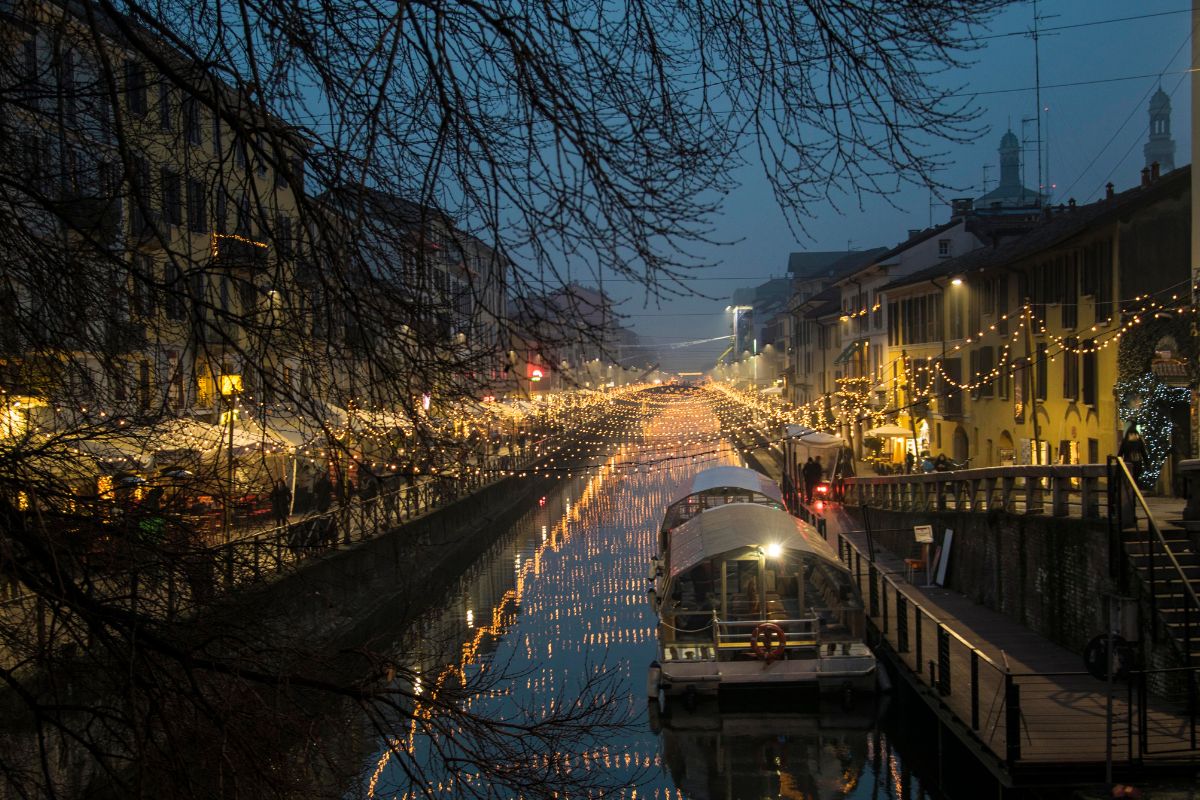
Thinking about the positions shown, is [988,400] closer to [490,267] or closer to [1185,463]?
[1185,463]

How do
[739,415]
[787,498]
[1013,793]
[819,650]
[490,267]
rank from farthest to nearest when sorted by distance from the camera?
1. [739,415]
2. [787,498]
3. [819,650]
4. [1013,793]
5. [490,267]

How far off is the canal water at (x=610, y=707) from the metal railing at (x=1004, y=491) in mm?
4033

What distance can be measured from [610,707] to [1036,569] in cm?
781

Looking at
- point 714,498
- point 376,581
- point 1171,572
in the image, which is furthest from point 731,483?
point 1171,572

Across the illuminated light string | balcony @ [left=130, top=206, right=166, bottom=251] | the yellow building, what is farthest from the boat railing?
balcony @ [left=130, top=206, right=166, bottom=251]

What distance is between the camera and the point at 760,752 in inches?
627

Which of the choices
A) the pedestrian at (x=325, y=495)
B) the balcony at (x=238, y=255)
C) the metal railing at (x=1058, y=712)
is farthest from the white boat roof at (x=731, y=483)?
the balcony at (x=238, y=255)

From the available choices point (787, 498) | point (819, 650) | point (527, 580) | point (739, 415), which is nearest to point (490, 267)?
point (819, 650)

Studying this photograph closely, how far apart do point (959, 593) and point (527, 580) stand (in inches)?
464

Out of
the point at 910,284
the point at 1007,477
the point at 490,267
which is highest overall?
the point at 910,284

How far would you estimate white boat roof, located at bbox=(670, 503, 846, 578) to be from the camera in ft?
65.2

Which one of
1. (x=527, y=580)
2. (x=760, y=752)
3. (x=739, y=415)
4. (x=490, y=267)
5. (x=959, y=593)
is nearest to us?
(x=490, y=267)

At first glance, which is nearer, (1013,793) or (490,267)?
(490,267)

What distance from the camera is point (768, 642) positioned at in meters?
17.8
